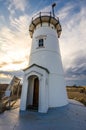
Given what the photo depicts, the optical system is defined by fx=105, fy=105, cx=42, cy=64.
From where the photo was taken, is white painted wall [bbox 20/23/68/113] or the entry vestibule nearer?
the entry vestibule

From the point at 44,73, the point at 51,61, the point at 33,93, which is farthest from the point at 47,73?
the point at 33,93

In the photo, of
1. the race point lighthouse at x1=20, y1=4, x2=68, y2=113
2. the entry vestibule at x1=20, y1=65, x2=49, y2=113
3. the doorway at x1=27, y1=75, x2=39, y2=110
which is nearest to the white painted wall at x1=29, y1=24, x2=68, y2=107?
the race point lighthouse at x1=20, y1=4, x2=68, y2=113

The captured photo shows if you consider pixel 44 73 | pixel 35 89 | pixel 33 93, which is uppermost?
pixel 44 73

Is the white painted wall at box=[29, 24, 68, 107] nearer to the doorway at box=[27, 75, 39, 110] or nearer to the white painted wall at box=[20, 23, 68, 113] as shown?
the white painted wall at box=[20, 23, 68, 113]

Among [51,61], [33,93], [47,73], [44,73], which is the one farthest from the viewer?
[51,61]

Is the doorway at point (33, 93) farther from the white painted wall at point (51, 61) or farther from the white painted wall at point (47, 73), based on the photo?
the white painted wall at point (51, 61)

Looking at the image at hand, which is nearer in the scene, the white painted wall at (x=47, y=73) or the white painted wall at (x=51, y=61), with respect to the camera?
the white painted wall at (x=47, y=73)

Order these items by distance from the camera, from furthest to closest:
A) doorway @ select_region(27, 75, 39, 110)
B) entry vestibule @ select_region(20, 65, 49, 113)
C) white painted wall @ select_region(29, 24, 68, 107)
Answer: doorway @ select_region(27, 75, 39, 110), white painted wall @ select_region(29, 24, 68, 107), entry vestibule @ select_region(20, 65, 49, 113)

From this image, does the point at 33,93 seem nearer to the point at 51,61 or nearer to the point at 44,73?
the point at 44,73

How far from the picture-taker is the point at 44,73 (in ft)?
29.4

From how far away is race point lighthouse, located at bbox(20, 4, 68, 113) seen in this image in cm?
888

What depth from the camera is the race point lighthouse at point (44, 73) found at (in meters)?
8.88

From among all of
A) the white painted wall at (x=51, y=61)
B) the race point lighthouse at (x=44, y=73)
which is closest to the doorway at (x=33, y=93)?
the race point lighthouse at (x=44, y=73)

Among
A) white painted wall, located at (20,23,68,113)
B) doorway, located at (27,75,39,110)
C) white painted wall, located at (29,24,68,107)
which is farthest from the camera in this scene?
doorway, located at (27,75,39,110)
